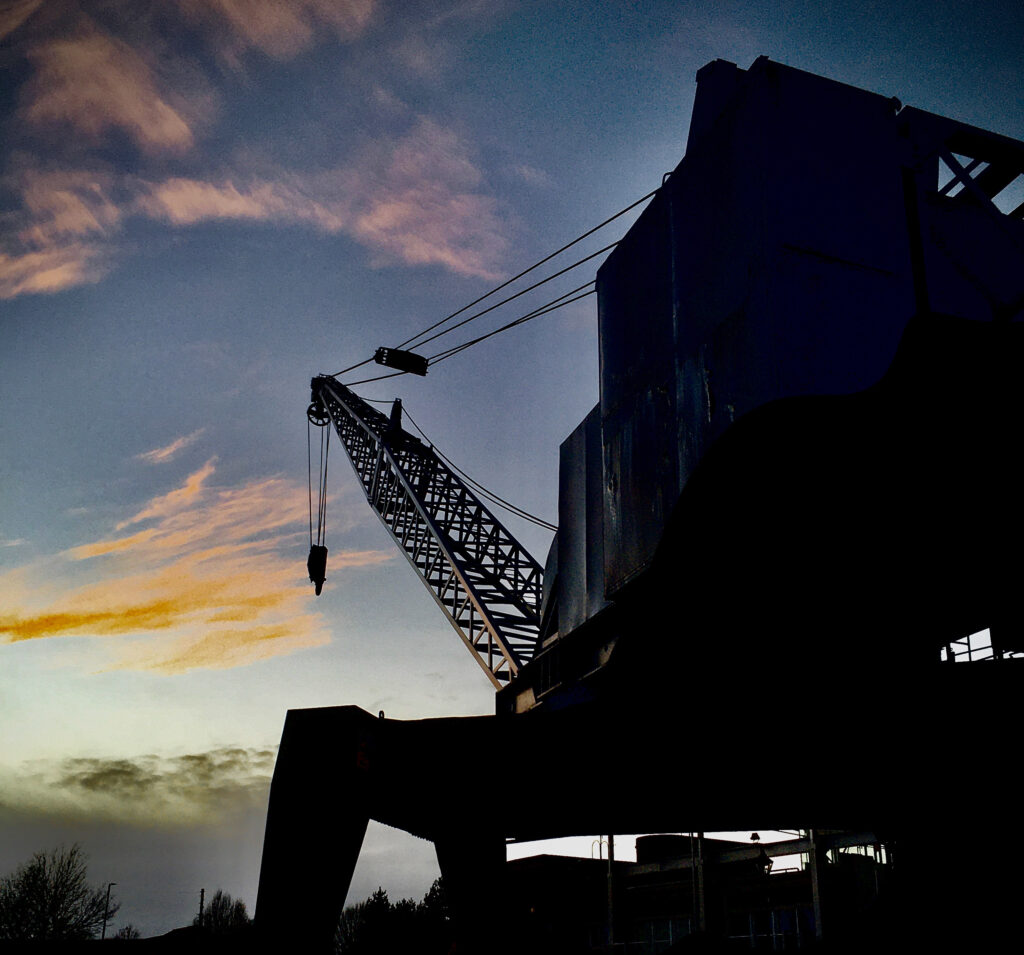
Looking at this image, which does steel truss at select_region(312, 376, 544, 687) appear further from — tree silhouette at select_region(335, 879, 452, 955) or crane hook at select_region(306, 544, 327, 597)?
tree silhouette at select_region(335, 879, 452, 955)

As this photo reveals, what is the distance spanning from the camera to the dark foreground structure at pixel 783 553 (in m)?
4.39

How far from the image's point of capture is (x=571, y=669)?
9836mm

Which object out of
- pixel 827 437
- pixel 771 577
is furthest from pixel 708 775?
pixel 827 437

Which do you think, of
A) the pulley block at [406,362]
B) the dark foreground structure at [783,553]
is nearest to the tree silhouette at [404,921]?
the pulley block at [406,362]

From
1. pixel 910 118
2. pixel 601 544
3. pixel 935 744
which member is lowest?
pixel 935 744

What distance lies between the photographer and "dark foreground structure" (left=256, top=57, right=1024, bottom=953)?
4.39 meters

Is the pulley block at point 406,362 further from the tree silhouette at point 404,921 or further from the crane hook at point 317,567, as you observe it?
the tree silhouette at point 404,921

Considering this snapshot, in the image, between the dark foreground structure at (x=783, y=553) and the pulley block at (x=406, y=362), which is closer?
the dark foreground structure at (x=783, y=553)

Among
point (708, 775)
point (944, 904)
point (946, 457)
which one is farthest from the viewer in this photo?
point (708, 775)

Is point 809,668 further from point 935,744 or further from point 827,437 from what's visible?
point 827,437

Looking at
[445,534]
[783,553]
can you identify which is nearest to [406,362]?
[445,534]

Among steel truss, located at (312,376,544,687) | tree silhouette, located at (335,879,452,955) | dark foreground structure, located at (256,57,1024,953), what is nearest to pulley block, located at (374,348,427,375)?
steel truss, located at (312,376,544,687)

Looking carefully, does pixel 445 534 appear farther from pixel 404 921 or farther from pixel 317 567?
pixel 404 921

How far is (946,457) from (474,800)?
11.5ft
